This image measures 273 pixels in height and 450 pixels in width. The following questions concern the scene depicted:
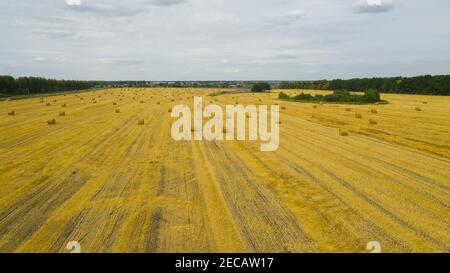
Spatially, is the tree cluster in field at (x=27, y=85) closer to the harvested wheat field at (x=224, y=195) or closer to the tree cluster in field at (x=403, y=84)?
the tree cluster in field at (x=403, y=84)

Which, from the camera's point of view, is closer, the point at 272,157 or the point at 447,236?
the point at 447,236

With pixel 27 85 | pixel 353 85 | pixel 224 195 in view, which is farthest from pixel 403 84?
pixel 27 85

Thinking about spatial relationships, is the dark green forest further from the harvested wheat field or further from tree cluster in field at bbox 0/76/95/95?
the harvested wheat field

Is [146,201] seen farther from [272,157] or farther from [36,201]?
[272,157]

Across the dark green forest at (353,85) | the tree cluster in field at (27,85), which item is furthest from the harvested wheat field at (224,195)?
the tree cluster in field at (27,85)

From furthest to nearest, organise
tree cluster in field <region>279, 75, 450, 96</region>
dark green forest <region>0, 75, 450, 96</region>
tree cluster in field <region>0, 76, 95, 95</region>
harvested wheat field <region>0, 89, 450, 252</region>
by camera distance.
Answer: tree cluster in field <region>0, 76, 95, 95</region>, dark green forest <region>0, 75, 450, 96</region>, tree cluster in field <region>279, 75, 450, 96</region>, harvested wheat field <region>0, 89, 450, 252</region>

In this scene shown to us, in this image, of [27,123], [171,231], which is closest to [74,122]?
[27,123]

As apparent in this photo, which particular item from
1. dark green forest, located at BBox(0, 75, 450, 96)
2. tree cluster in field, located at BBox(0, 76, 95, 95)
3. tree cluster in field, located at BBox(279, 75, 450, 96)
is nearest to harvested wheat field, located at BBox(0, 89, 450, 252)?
tree cluster in field, located at BBox(279, 75, 450, 96)

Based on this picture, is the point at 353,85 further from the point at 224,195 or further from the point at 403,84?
the point at 224,195
